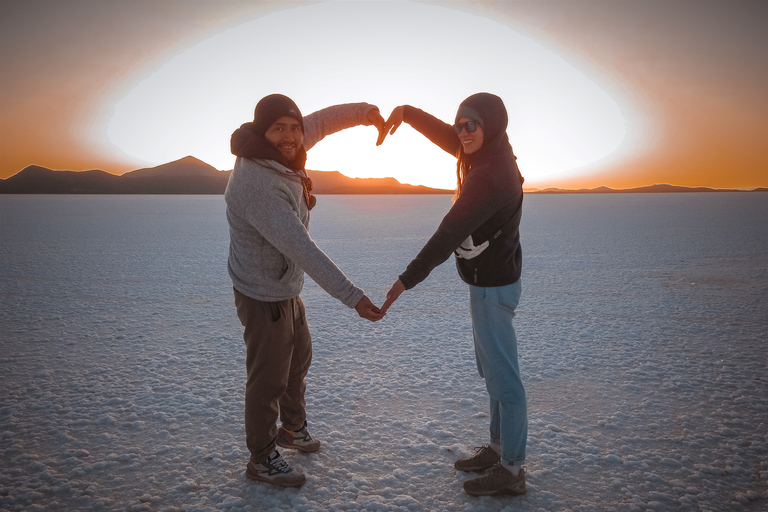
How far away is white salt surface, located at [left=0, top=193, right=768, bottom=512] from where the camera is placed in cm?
251

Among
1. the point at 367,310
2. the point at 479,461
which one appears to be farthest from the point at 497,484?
the point at 367,310

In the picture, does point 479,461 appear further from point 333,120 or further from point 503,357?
point 333,120

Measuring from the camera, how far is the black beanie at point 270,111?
2367mm

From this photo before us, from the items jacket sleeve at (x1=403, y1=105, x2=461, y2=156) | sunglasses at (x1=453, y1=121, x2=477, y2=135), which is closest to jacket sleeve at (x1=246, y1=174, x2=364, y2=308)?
sunglasses at (x1=453, y1=121, x2=477, y2=135)

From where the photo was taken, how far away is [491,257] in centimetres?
238

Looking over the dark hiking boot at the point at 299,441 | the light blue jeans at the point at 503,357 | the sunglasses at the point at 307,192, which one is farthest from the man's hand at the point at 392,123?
the dark hiking boot at the point at 299,441

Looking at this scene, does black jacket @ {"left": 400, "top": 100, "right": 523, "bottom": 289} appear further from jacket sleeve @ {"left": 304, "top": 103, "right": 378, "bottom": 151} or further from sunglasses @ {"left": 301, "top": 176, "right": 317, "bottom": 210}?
jacket sleeve @ {"left": 304, "top": 103, "right": 378, "bottom": 151}

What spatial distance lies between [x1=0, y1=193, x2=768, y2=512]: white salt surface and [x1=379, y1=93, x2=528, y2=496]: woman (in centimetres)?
36

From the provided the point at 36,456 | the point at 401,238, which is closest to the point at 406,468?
the point at 36,456

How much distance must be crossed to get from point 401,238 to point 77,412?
1275 cm

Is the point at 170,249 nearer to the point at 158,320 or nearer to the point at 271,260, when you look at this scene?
the point at 158,320

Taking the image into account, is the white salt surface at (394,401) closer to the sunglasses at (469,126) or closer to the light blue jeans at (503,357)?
the light blue jeans at (503,357)

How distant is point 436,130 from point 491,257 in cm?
103

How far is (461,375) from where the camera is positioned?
4031 mm
